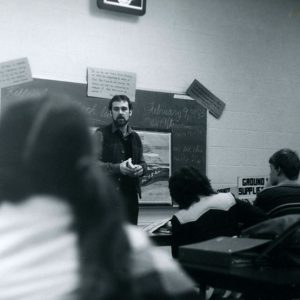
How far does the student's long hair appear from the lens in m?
0.71

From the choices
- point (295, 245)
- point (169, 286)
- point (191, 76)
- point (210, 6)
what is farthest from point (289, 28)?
point (169, 286)

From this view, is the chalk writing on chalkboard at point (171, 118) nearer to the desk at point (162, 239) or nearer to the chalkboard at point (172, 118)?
the chalkboard at point (172, 118)

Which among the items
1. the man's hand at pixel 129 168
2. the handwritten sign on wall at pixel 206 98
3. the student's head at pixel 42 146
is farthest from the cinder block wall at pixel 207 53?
the student's head at pixel 42 146

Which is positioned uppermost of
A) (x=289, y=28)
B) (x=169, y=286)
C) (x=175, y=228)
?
(x=289, y=28)

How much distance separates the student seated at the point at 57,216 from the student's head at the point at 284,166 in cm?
266

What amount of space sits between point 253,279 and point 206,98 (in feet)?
11.7

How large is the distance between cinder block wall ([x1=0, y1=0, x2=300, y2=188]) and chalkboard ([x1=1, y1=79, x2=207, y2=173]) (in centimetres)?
9

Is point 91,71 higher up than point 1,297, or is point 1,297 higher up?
point 91,71

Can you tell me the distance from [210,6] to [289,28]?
0.91 meters

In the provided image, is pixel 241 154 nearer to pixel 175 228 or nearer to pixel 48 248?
pixel 175 228

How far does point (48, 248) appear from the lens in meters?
0.72

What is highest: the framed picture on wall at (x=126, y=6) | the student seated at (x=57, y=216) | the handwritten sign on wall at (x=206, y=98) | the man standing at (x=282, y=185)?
the framed picture on wall at (x=126, y=6)

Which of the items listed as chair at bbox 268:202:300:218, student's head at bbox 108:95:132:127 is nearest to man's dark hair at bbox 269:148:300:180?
chair at bbox 268:202:300:218

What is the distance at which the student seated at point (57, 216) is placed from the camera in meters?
0.71
